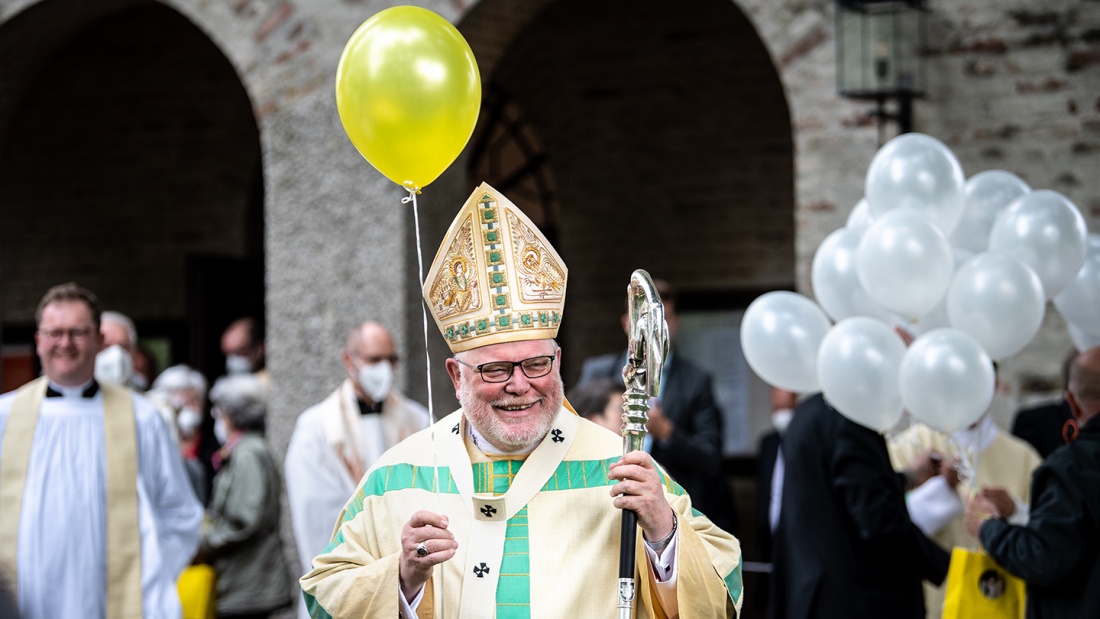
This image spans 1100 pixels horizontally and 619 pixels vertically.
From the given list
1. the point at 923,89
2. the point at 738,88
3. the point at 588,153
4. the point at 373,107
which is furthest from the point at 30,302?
the point at 373,107

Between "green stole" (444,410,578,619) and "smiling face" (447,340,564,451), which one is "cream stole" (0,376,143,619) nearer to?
"green stole" (444,410,578,619)

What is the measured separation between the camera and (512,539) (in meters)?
3.09

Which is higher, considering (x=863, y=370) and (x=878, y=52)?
(x=878, y=52)

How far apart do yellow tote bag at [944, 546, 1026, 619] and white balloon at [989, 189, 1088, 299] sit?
90 centimetres

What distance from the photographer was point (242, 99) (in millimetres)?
10422

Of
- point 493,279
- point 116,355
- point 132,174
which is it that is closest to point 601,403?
point 493,279

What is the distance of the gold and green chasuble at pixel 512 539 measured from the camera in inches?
117

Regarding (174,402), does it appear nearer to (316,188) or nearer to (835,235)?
(316,188)

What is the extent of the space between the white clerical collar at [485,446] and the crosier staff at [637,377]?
1.05ft

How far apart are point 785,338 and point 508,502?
79.4 inches

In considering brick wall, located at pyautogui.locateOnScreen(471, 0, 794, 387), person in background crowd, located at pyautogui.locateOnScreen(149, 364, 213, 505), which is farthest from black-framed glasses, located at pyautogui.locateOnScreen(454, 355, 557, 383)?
brick wall, located at pyautogui.locateOnScreen(471, 0, 794, 387)

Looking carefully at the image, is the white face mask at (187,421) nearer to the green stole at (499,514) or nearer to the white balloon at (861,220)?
the white balloon at (861,220)

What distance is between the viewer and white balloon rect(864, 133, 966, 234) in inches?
188

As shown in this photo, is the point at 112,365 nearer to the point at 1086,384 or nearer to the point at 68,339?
the point at 68,339
